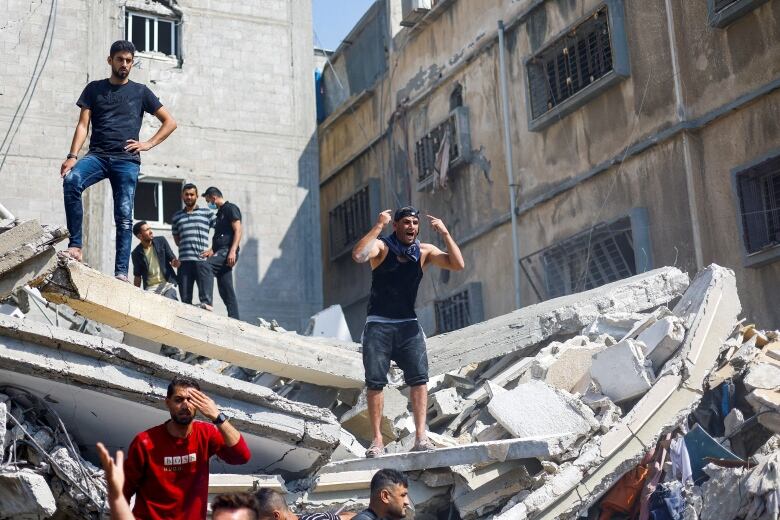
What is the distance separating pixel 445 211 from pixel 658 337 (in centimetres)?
812

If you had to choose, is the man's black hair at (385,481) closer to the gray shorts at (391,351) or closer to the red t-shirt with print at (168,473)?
the red t-shirt with print at (168,473)

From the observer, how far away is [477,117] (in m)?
15.2

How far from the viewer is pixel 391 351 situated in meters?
7.26

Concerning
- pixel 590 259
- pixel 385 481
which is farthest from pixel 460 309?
pixel 385 481

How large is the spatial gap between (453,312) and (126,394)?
947cm

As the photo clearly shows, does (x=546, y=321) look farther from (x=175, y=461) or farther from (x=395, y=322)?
(x=175, y=461)

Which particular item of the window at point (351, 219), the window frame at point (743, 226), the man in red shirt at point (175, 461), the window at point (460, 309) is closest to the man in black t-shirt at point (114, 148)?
the man in red shirt at point (175, 461)

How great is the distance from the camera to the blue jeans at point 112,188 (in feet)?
25.7

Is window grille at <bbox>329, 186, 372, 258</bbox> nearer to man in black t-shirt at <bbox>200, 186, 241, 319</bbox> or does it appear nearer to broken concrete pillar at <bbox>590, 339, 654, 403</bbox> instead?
man in black t-shirt at <bbox>200, 186, 241, 319</bbox>

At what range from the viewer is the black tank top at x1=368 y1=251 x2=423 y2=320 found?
7199mm

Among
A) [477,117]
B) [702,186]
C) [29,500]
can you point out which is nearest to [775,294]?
[702,186]

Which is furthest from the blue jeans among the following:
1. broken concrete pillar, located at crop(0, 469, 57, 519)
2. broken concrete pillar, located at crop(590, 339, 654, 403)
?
broken concrete pillar, located at crop(590, 339, 654, 403)

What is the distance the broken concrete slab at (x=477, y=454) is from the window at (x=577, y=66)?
640cm

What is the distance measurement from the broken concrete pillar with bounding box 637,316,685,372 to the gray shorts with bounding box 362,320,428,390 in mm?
1828
